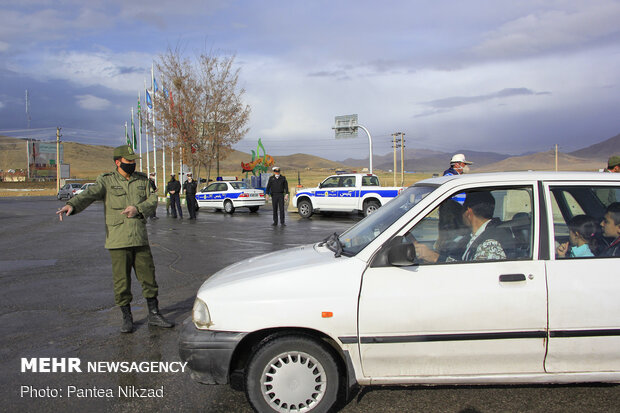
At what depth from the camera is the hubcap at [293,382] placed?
3043mm

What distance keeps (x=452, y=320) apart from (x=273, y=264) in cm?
133

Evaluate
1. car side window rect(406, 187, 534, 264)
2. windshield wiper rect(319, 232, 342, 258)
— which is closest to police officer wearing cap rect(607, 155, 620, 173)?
car side window rect(406, 187, 534, 264)

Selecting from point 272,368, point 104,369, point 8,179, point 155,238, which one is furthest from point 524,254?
point 8,179

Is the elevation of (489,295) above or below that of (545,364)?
above

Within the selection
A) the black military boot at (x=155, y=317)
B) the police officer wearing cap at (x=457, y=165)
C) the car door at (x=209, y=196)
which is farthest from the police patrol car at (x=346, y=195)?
the black military boot at (x=155, y=317)

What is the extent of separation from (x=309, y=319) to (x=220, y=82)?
33.0 m

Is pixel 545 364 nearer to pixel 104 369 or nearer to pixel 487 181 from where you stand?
pixel 487 181

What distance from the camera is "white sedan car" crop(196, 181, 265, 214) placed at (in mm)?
22891

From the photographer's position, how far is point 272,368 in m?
3.05

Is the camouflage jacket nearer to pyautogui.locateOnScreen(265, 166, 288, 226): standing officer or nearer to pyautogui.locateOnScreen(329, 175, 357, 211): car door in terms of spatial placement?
pyautogui.locateOnScreen(265, 166, 288, 226): standing officer

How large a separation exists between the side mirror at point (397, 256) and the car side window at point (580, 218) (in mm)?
1041

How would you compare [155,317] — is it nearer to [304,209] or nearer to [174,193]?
[174,193]

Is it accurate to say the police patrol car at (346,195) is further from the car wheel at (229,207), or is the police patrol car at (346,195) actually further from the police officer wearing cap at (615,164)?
the police officer wearing cap at (615,164)

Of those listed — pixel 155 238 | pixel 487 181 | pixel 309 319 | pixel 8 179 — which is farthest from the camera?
pixel 8 179
